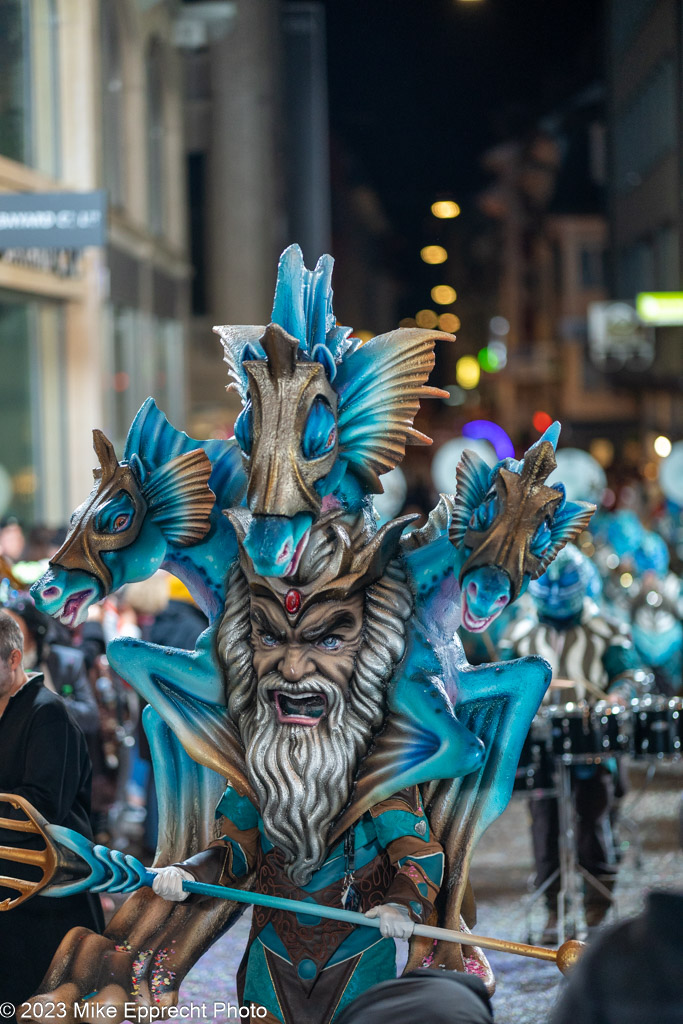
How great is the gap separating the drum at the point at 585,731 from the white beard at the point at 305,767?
2521mm

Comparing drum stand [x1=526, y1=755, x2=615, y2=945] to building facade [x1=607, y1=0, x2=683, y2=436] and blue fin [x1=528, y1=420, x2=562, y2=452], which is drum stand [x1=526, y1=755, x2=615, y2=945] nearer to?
blue fin [x1=528, y1=420, x2=562, y2=452]

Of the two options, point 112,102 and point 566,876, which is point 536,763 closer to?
point 566,876

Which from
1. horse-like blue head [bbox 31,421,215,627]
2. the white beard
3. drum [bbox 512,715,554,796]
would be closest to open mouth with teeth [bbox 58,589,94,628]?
horse-like blue head [bbox 31,421,215,627]

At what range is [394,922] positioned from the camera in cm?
317

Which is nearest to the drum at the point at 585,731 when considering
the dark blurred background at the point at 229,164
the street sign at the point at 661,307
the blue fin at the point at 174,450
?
the blue fin at the point at 174,450

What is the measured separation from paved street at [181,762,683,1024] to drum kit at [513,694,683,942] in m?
0.40

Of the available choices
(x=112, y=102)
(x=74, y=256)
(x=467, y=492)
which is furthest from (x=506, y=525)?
(x=112, y=102)

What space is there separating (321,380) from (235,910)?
141cm

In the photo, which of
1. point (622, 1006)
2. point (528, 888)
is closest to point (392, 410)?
point (622, 1006)

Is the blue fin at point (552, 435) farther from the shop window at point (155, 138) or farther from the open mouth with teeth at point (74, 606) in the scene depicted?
the shop window at point (155, 138)

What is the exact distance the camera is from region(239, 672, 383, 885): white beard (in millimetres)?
3371

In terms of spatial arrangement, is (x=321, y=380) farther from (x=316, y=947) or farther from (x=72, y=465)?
(x=72, y=465)

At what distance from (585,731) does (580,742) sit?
0.06 m

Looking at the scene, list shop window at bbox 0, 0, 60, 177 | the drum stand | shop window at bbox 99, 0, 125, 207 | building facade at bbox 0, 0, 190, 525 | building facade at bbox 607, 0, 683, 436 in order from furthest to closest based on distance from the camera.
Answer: building facade at bbox 607, 0, 683, 436, shop window at bbox 99, 0, 125, 207, building facade at bbox 0, 0, 190, 525, shop window at bbox 0, 0, 60, 177, the drum stand
